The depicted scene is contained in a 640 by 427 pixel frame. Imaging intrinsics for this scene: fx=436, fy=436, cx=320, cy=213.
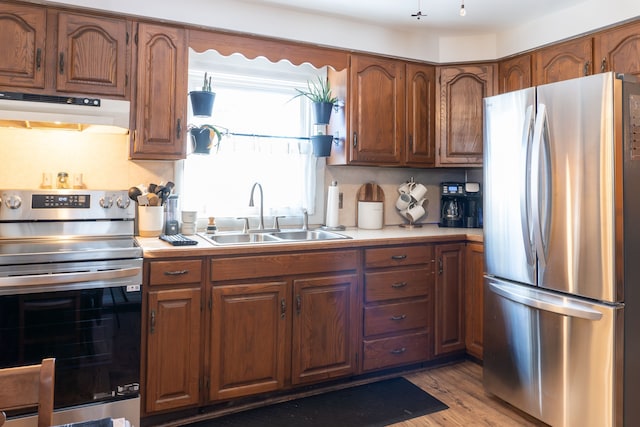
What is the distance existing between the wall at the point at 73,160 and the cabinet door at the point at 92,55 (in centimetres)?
33

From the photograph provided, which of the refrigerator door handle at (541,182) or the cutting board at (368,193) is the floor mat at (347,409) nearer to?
the refrigerator door handle at (541,182)

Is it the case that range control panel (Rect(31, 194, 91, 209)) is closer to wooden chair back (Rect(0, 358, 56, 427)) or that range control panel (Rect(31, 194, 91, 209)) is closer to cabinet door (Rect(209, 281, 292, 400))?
cabinet door (Rect(209, 281, 292, 400))

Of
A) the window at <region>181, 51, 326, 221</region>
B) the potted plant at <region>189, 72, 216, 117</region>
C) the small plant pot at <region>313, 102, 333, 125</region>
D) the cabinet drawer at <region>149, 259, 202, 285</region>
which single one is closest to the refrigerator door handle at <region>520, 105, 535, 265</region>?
the small plant pot at <region>313, 102, 333, 125</region>

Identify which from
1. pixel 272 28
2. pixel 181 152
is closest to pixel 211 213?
pixel 181 152

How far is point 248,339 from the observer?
2.29 m

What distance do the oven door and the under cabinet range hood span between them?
0.72m

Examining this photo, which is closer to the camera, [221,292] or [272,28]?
[221,292]

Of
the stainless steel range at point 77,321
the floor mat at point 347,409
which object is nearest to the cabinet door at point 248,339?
the floor mat at point 347,409

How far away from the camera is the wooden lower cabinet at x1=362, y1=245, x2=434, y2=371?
263cm

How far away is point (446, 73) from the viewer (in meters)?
3.21

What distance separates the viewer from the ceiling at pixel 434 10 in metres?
2.64

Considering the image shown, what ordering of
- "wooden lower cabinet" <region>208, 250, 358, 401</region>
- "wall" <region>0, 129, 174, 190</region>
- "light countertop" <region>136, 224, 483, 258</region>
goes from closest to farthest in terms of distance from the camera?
1. "light countertop" <region>136, 224, 483, 258</region>
2. "wooden lower cabinet" <region>208, 250, 358, 401</region>
3. "wall" <region>0, 129, 174, 190</region>

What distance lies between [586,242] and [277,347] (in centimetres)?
160

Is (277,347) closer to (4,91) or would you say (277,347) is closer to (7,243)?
(7,243)
